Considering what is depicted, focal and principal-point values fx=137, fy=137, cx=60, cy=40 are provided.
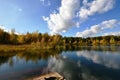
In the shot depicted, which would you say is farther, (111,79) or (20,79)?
(111,79)

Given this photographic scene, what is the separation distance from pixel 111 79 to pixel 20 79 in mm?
16117

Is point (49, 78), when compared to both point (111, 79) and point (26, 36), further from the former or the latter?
point (26, 36)

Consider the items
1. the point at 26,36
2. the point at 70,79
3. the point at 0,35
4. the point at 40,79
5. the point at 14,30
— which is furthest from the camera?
the point at 26,36

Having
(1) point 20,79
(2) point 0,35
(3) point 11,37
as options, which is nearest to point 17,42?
(3) point 11,37

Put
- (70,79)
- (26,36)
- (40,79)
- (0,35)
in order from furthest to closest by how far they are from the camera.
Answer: (26,36)
(0,35)
(70,79)
(40,79)

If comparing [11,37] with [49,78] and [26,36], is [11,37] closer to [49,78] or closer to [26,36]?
[26,36]

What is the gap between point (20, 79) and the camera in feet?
76.2

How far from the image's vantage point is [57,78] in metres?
22.8

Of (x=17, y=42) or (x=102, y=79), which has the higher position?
(x=17, y=42)

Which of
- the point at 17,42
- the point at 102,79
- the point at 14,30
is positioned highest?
the point at 14,30

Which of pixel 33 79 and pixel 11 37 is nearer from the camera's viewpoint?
pixel 33 79

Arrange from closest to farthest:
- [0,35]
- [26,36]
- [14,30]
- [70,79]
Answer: [70,79]
[0,35]
[14,30]
[26,36]

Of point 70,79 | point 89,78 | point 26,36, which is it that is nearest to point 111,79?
point 89,78

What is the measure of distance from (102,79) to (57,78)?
8.48 m
